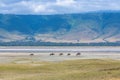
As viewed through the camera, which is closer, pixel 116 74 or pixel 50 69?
pixel 116 74

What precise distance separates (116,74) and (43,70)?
17.5 meters

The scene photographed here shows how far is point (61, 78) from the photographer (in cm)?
4203

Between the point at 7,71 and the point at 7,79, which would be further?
the point at 7,71

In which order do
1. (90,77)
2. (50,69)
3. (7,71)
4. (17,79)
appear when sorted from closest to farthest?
(90,77) < (17,79) < (7,71) < (50,69)

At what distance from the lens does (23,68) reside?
190 feet

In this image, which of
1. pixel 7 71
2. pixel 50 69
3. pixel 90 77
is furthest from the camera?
pixel 50 69

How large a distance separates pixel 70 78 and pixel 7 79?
7.68 metres

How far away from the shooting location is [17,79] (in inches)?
1718

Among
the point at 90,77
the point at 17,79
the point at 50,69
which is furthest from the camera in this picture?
the point at 50,69

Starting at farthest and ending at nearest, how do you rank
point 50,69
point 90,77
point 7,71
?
1. point 50,69
2. point 7,71
3. point 90,77

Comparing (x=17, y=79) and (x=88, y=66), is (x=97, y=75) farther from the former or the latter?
(x=88, y=66)

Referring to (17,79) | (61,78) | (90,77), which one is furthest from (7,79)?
(90,77)

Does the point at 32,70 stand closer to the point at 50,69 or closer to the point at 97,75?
the point at 50,69

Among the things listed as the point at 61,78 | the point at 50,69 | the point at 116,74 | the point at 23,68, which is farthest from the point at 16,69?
the point at 116,74
